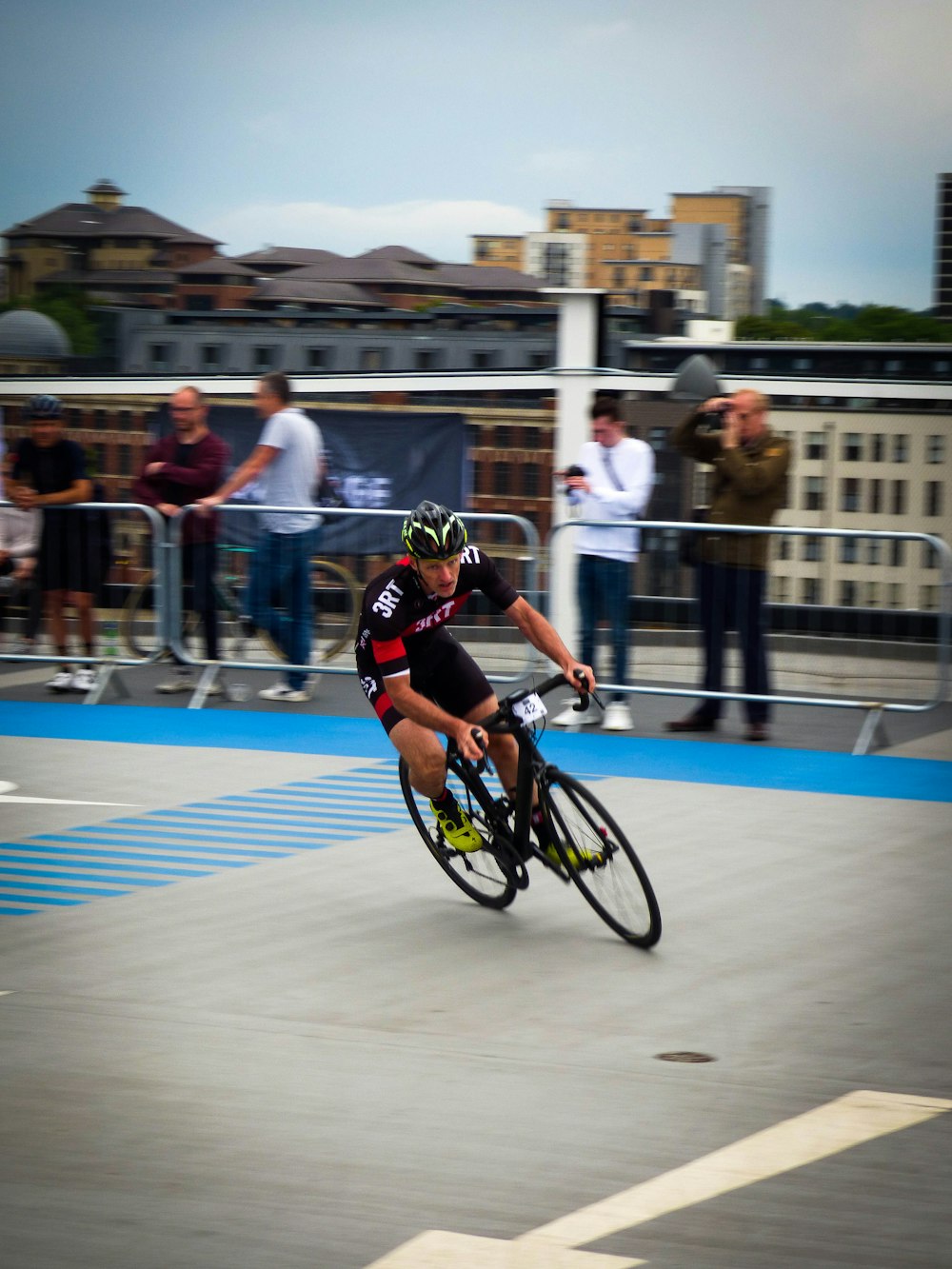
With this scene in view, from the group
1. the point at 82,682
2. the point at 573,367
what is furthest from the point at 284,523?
the point at 573,367

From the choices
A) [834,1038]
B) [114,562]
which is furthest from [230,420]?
[834,1038]

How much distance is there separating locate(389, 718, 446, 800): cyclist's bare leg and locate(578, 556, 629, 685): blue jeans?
180 inches

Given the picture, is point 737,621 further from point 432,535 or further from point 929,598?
point 432,535

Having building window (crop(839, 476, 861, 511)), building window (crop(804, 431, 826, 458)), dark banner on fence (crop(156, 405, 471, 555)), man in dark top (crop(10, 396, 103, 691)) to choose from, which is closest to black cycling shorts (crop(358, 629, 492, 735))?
man in dark top (crop(10, 396, 103, 691))

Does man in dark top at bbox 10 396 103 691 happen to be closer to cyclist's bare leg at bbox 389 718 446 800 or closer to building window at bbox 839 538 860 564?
building window at bbox 839 538 860 564

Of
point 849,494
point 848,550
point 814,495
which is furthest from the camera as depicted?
point 849,494

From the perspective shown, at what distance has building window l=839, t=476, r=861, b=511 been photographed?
46.2 ft

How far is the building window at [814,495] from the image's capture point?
46.4 feet

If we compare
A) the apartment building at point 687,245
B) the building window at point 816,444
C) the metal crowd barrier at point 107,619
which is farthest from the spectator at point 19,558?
the apartment building at point 687,245

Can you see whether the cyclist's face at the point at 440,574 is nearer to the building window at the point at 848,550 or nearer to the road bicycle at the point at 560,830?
the road bicycle at the point at 560,830

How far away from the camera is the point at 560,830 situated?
6.14 m

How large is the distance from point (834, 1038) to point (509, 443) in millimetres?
12559

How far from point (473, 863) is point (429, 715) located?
91cm

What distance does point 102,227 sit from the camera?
38.6 m
